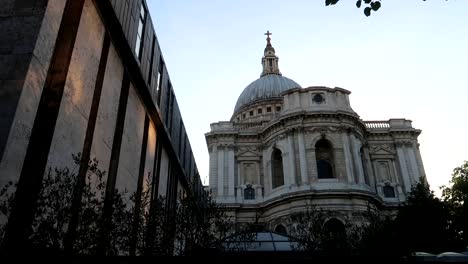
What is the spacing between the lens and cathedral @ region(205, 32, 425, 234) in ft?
103

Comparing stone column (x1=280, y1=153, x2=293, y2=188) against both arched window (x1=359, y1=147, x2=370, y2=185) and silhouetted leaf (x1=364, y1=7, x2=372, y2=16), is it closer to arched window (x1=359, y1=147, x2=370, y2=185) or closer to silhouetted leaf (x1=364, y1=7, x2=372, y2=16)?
arched window (x1=359, y1=147, x2=370, y2=185)

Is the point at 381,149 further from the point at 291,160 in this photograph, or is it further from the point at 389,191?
the point at 291,160

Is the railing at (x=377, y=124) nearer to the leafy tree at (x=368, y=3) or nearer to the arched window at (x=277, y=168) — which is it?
the arched window at (x=277, y=168)

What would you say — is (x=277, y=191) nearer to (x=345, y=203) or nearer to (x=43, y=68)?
(x=345, y=203)

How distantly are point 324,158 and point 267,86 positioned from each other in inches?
1007

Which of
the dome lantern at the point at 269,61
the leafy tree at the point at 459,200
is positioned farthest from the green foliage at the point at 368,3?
the dome lantern at the point at 269,61

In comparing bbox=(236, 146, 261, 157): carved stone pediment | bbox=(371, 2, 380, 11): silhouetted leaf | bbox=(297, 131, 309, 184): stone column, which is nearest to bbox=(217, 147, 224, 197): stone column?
bbox=(236, 146, 261, 157): carved stone pediment

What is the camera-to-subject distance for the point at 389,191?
36938mm

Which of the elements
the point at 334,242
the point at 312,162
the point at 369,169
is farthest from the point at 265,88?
the point at 334,242

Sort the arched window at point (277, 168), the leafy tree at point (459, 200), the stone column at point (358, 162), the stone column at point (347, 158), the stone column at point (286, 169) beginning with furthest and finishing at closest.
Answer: the arched window at point (277, 168) → the stone column at point (286, 169) → the stone column at point (358, 162) → the stone column at point (347, 158) → the leafy tree at point (459, 200)

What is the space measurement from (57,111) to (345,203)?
2651 centimetres

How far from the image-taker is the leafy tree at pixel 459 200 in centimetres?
2727

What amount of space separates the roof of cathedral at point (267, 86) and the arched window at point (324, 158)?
2136 cm

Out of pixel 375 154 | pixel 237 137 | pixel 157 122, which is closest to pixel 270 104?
pixel 237 137
